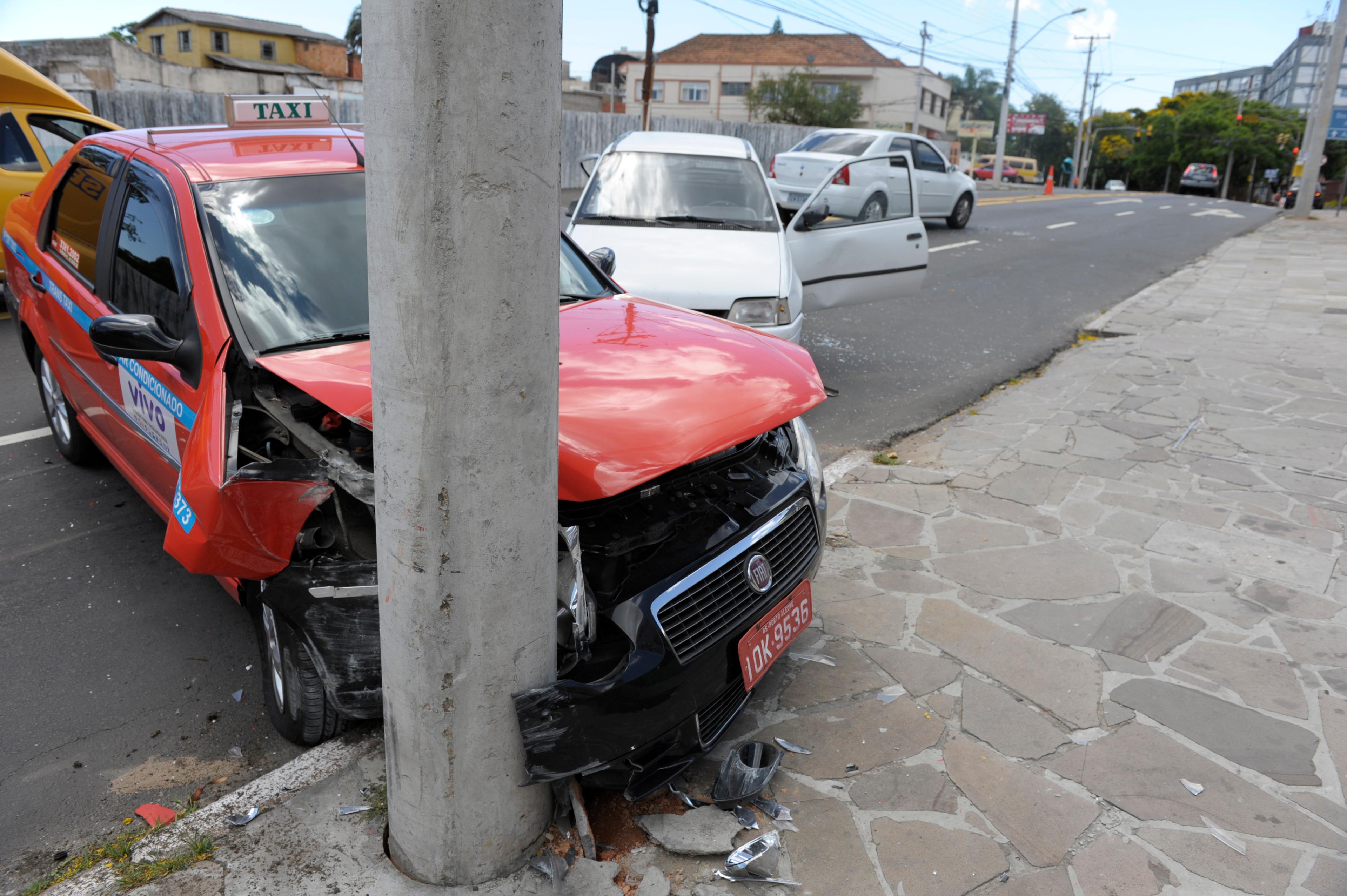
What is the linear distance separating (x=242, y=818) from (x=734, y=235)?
17.1 feet

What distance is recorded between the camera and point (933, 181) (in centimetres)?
1792

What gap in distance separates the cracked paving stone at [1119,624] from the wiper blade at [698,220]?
4.01 m

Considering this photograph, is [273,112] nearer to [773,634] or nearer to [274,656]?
[274,656]

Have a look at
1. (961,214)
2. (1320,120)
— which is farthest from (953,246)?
(1320,120)

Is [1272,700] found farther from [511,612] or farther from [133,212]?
[133,212]

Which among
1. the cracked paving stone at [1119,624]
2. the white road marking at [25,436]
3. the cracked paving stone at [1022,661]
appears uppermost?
the white road marking at [25,436]

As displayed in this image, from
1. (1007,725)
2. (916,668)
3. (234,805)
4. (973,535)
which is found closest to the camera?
(234,805)

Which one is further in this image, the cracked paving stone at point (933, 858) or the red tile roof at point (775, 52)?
the red tile roof at point (775, 52)

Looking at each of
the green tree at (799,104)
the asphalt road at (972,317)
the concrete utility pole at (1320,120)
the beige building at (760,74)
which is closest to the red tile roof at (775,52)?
the beige building at (760,74)

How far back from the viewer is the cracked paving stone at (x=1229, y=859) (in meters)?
2.47

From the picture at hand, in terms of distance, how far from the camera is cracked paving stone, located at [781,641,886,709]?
3.24 m

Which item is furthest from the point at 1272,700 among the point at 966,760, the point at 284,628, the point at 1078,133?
the point at 1078,133

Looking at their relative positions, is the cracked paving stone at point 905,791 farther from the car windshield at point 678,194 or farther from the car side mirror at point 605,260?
the car windshield at point 678,194

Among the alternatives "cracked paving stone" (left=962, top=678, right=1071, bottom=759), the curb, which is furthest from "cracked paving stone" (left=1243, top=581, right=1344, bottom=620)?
the curb
